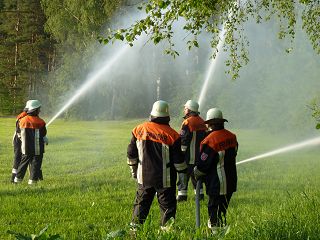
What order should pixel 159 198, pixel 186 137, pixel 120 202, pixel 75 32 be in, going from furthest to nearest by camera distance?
pixel 75 32, pixel 186 137, pixel 120 202, pixel 159 198

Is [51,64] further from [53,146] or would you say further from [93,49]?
[53,146]

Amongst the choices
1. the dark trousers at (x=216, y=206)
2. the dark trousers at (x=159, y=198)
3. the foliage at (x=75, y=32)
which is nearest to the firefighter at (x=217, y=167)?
the dark trousers at (x=216, y=206)

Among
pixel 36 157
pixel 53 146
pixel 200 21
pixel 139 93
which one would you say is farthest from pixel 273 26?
pixel 200 21

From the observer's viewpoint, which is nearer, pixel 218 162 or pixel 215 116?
pixel 218 162

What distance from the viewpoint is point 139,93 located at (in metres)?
47.5

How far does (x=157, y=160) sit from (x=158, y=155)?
64 mm

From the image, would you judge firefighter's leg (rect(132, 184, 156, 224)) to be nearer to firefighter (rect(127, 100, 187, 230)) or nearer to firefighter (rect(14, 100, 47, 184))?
firefighter (rect(127, 100, 187, 230))

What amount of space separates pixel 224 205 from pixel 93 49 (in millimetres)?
34074

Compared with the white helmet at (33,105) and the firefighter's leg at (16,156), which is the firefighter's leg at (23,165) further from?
the white helmet at (33,105)

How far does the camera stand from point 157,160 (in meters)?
6.77

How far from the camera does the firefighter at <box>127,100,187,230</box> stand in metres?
6.76

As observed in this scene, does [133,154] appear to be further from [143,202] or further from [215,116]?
[215,116]

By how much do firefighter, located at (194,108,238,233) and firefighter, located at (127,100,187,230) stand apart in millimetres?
322

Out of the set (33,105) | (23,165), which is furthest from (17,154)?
(33,105)
